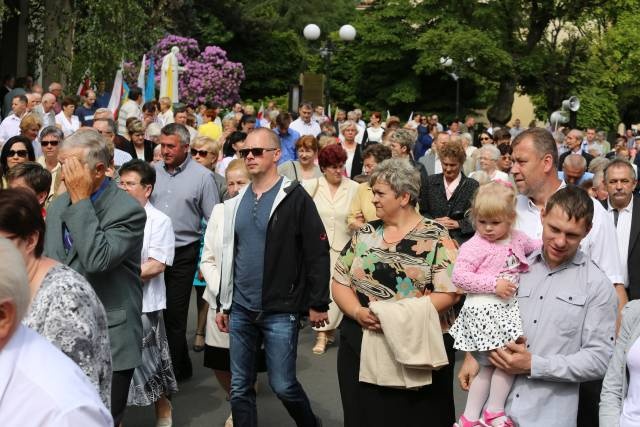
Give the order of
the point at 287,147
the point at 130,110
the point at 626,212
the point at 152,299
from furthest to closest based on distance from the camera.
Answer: the point at 130,110
the point at 287,147
the point at 626,212
the point at 152,299

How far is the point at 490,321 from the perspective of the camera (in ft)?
15.7

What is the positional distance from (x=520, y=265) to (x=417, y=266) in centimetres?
74

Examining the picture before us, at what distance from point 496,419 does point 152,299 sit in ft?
9.89

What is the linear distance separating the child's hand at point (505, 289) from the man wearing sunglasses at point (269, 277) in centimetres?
183

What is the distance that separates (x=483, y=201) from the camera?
17.1ft

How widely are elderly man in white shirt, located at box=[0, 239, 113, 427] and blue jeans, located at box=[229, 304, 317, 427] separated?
375 centimetres

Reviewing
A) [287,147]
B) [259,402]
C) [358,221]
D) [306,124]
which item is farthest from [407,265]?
[306,124]

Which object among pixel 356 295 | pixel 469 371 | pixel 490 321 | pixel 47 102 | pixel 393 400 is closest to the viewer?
pixel 490 321

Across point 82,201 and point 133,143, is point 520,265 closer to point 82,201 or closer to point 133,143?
point 82,201

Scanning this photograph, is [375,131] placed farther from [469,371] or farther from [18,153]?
[469,371]

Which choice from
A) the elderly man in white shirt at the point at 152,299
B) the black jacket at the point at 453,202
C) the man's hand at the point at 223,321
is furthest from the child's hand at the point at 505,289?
the black jacket at the point at 453,202

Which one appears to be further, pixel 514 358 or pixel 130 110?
pixel 130 110

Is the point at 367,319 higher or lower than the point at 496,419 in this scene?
higher

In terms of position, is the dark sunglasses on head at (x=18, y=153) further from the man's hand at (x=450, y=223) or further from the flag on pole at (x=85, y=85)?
the flag on pole at (x=85, y=85)
